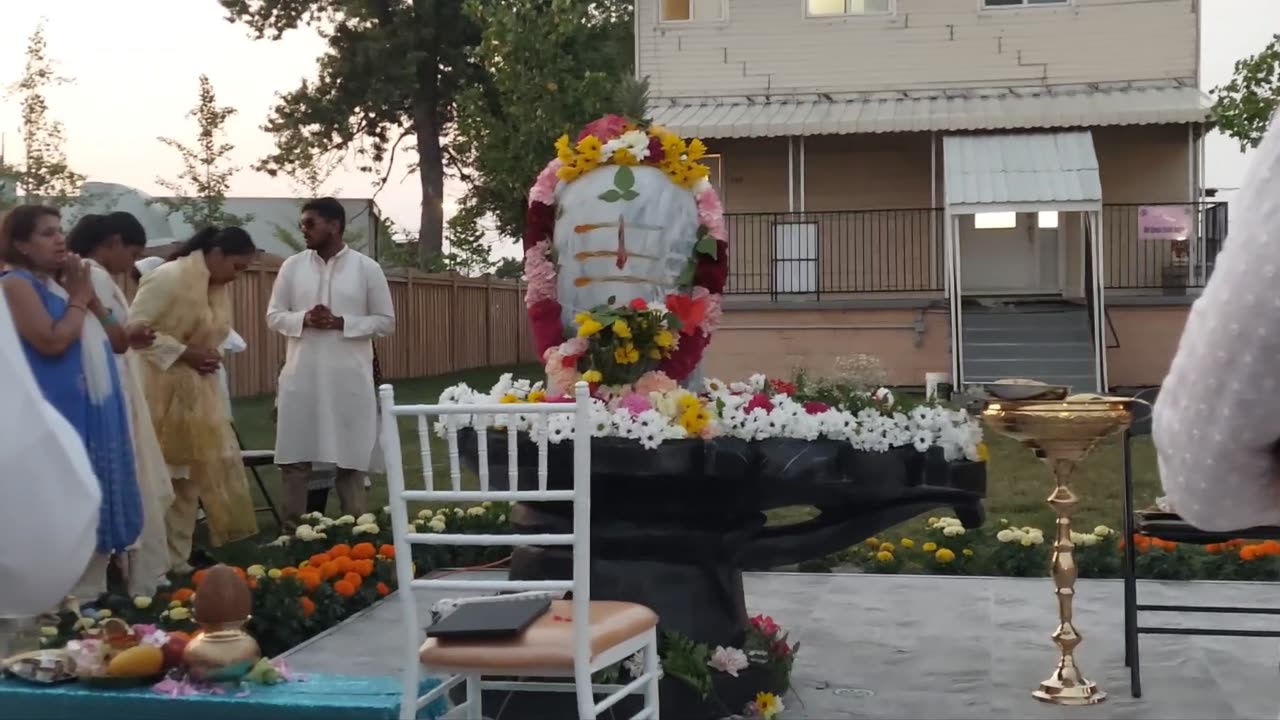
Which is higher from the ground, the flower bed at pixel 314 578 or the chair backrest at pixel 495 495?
the chair backrest at pixel 495 495

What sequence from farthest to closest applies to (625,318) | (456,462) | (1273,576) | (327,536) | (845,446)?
(327,536)
(1273,576)
(625,318)
(845,446)
(456,462)

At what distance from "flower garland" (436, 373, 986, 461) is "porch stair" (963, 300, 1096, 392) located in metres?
11.6

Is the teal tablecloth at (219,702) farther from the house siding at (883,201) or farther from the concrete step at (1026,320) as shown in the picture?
the house siding at (883,201)

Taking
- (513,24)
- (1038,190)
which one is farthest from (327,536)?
(513,24)

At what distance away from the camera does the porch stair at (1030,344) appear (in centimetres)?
1603

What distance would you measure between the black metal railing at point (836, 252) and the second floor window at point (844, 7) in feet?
9.08

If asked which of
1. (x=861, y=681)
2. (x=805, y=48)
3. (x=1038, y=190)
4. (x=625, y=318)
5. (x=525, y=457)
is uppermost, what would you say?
(x=805, y=48)

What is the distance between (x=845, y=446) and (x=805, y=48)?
1556 centimetres

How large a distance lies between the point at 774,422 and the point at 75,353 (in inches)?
126

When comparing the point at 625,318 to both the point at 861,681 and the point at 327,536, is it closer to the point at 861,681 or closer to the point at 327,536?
→ the point at 861,681

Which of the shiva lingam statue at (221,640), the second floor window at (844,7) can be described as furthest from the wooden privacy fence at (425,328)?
the shiva lingam statue at (221,640)

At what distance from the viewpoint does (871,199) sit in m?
19.1

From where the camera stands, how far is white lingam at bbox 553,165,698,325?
207 inches

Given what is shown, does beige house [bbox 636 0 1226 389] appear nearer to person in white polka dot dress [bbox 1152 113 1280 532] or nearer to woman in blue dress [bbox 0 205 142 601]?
woman in blue dress [bbox 0 205 142 601]
